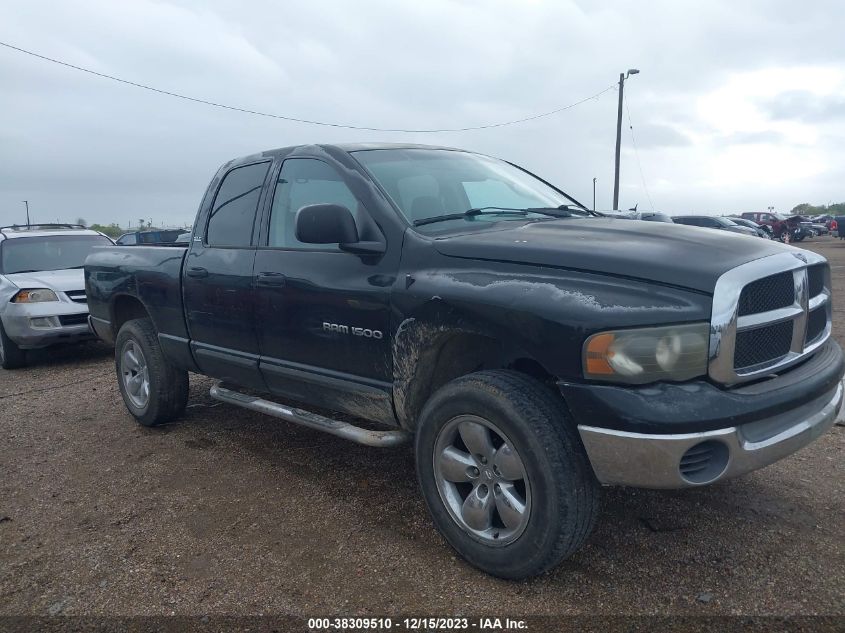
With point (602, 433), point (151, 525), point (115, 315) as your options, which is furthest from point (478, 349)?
point (115, 315)

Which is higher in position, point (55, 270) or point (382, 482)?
point (55, 270)

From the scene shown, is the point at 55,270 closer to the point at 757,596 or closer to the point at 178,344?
the point at 178,344

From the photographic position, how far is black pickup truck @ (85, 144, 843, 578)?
2420mm

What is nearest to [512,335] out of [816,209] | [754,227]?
[754,227]

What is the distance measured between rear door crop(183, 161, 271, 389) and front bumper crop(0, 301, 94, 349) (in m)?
3.86

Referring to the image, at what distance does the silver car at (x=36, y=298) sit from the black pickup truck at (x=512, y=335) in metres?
4.27

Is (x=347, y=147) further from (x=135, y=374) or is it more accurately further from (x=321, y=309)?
(x=135, y=374)

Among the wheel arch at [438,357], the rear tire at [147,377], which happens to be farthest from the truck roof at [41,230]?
the wheel arch at [438,357]

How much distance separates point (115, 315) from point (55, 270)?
3.63 meters

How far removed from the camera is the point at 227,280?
4145mm

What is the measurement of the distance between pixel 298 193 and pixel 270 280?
0.55 m

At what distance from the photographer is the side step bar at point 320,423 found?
3285 millimetres

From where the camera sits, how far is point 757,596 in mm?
2625

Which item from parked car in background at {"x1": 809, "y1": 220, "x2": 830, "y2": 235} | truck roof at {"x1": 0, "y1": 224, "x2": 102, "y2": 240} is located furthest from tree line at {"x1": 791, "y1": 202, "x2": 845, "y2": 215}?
truck roof at {"x1": 0, "y1": 224, "x2": 102, "y2": 240}
